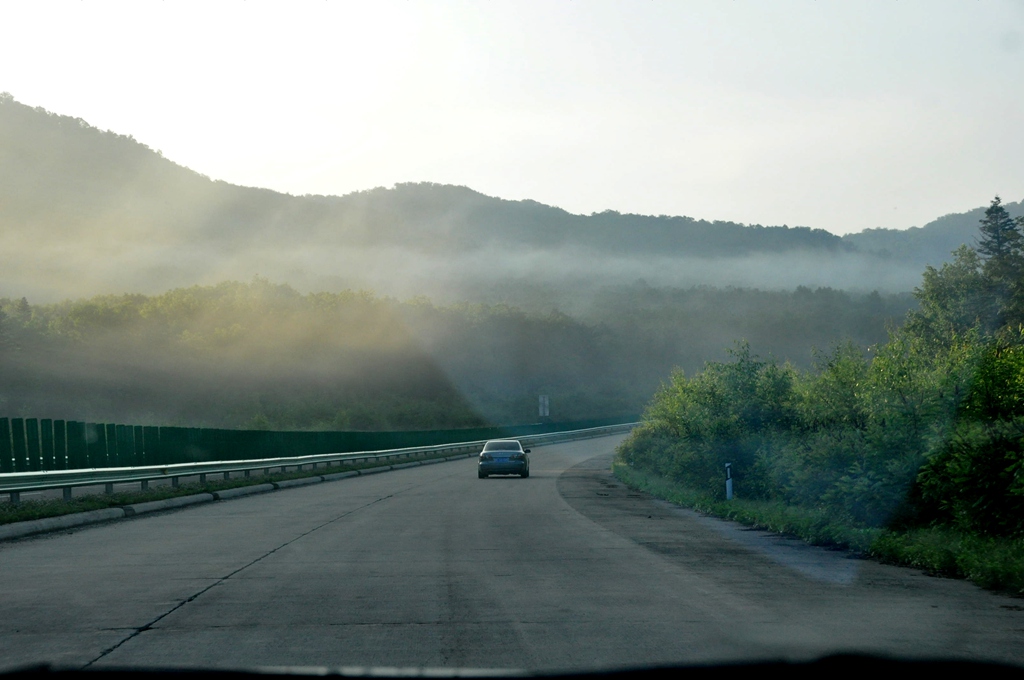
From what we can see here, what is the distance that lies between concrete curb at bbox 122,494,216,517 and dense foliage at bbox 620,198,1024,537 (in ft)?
40.4

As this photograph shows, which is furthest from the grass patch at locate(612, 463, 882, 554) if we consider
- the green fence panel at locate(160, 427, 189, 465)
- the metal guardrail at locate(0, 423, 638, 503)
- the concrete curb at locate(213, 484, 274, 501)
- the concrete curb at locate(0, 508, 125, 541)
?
the green fence panel at locate(160, 427, 189, 465)

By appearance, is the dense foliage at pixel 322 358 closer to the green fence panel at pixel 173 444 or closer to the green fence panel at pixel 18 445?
the green fence panel at pixel 173 444

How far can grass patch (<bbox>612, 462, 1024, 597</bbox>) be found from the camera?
421 inches

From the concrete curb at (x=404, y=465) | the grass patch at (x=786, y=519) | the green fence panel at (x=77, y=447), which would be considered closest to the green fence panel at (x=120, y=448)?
the green fence panel at (x=77, y=447)

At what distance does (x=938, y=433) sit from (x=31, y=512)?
47.8 feet

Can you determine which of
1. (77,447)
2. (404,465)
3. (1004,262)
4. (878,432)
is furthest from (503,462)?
(1004,262)

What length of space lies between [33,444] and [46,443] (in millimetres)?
787

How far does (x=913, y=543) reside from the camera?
13.3m

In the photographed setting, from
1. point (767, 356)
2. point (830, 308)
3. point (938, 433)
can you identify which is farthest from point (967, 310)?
point (830, 308)

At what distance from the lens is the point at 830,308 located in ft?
624

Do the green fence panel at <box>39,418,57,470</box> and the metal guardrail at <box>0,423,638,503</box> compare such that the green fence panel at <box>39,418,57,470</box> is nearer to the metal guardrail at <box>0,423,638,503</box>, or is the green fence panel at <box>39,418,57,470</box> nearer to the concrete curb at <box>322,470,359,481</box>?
the metal guardrail at <box>0,423,638,503</box>

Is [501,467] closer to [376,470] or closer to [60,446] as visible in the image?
[376,470]

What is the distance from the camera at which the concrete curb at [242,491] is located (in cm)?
2706

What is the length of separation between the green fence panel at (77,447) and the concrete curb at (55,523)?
4107 mm
